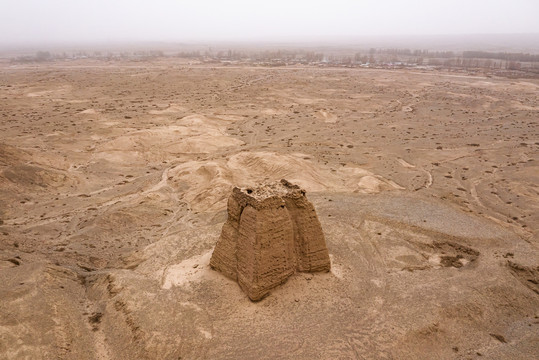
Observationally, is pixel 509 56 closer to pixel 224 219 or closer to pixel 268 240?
pixel 224 219

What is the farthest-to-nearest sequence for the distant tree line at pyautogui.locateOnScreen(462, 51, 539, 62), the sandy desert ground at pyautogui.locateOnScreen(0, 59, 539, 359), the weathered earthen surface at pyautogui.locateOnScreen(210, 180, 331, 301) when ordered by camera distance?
the distant tree line at pyautogui.locateOnScreen(462, 51, 539, 62)
the weathered earthen surface at pyautogui.locateOnScreen(210, 180, 331, 301)
the sandy desert ground at pyautogui.locateOnScreen(0, 59, 539, 359)

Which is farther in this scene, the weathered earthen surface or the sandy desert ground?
the weathered earthen surface

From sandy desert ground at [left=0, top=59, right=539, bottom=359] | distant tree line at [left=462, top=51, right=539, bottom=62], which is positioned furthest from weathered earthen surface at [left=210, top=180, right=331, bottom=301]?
distant tree line at [left=462, top=51, right=539, bottom=62]

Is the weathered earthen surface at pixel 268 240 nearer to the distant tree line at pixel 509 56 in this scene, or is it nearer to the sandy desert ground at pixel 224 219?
the sandy desert ground at pixel 224 219

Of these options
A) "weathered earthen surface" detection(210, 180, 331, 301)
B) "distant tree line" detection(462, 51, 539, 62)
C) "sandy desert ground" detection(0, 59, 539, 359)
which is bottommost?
"sandy desert ground" detection(0, 59, 539, 359)

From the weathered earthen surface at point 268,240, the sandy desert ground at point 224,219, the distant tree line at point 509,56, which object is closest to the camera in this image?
the sandy desert ground at point 224,219

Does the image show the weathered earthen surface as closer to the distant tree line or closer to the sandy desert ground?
the sandy desert ground

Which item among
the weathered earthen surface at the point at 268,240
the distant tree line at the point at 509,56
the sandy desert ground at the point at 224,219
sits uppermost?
the distant tree line at the point at 509,56

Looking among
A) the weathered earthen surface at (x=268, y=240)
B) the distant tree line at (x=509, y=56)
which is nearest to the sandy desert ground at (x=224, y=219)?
the weathered earthen surface at (x=268, y=240)
